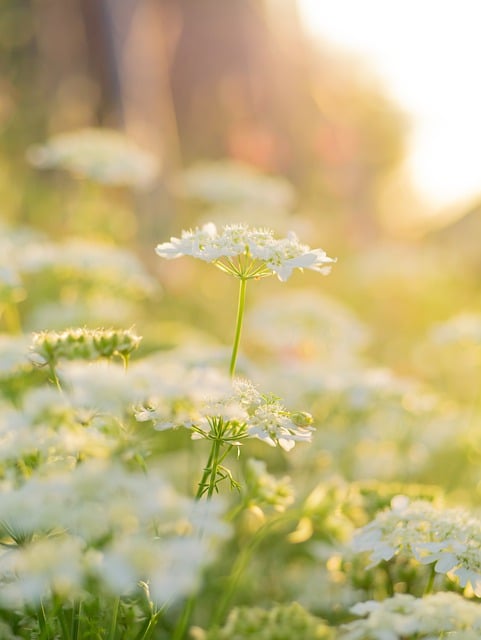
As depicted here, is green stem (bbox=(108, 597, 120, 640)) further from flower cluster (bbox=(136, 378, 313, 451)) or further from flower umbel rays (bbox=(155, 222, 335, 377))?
flower umbel rays (bbox=(155, 222, 335, 377))

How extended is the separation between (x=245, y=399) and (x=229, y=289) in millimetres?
4735

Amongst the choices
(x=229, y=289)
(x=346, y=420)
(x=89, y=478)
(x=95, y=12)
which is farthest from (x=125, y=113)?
(x=89, y=478)

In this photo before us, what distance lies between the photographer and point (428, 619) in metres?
1.58

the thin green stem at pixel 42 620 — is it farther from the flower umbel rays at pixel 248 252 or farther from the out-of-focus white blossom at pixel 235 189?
the out-of-focus white blossom at pixel 235 189

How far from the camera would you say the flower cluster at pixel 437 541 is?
179 centimetres

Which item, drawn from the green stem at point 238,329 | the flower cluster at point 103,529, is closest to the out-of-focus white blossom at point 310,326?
the green stem at point 238,329

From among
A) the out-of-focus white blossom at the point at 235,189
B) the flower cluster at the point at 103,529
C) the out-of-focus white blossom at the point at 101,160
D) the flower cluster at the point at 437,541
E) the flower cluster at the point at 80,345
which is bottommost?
the flower cluster at the point at 103,529

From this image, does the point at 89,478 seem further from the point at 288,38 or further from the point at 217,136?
the point at 288,38

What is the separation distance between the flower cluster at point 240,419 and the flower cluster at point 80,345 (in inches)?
5.6

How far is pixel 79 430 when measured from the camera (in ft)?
4.77

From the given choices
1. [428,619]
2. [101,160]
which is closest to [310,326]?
[101,160]

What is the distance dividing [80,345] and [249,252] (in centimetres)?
44

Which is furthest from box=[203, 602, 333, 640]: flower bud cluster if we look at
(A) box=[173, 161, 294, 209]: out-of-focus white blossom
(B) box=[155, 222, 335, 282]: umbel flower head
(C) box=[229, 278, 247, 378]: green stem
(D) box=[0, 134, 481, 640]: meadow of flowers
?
(A) box=[173, 161, 294, 209]: out-of-focus white blossom

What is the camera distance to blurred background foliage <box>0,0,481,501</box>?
3629 mm
